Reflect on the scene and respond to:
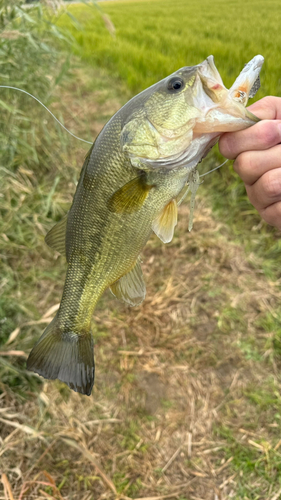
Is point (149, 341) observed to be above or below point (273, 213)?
below

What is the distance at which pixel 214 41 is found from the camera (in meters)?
4.56

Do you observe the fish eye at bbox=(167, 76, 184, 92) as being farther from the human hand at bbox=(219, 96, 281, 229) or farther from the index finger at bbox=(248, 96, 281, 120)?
the index finger at bbox=(248, 96, 281, 120)

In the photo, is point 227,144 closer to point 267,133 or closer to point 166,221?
point 267,133

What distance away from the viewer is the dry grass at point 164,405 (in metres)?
1.93

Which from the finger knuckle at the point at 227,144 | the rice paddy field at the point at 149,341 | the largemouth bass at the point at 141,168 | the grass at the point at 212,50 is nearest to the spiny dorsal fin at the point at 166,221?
the largemouth bass at the point at 141,168

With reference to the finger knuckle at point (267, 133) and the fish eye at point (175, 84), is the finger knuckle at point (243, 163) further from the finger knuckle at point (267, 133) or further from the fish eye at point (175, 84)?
the fish eye at point (175, 84)

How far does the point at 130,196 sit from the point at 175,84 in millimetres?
360

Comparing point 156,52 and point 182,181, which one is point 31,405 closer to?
point 182,181

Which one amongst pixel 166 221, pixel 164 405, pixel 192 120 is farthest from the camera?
pixel 164 405

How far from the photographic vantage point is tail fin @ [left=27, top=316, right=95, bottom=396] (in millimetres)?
1200

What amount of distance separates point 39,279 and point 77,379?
5.36 feet

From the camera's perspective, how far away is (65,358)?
1236 mm

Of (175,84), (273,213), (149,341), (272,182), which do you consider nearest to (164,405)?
(149,341)

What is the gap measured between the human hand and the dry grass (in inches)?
55.9
